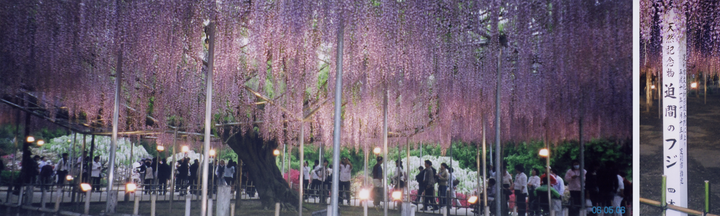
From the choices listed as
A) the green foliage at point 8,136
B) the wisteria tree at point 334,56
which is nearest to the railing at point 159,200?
the green foliage at point 8,136

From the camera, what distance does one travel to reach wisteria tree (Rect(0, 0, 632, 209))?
5.33m

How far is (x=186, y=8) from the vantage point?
5.17 meters

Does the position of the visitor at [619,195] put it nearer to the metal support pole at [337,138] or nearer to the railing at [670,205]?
the railing at [670,205]

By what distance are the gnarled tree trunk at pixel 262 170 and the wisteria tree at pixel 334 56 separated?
0.69m

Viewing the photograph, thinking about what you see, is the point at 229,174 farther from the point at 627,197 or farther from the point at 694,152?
the point at 694,152

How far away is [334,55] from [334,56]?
0.04 m

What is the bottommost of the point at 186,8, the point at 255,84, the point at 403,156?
the point at 403,156

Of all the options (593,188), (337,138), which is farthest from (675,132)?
(593,188)

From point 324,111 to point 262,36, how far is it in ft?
12.5

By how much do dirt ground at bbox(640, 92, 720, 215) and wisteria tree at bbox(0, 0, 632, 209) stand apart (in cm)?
164

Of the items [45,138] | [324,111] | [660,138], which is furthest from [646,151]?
[45,138]

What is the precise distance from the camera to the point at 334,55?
593cm

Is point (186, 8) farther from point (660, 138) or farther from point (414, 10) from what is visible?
point (660, 138)

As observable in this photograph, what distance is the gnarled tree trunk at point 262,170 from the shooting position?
33.0 feet
